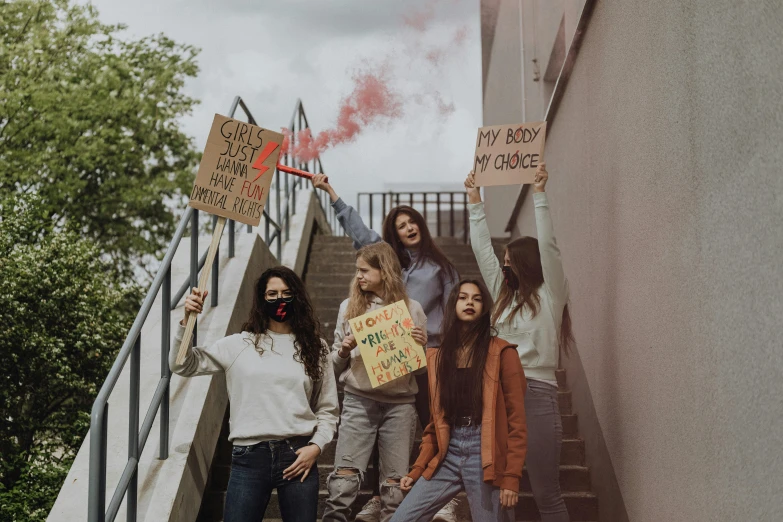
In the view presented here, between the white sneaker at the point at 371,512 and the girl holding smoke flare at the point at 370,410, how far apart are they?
7 centimetres

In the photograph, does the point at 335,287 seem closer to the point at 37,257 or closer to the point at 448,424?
the point at 37,257

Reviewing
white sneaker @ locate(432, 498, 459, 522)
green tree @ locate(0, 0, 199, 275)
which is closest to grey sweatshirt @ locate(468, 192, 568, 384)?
white sneaker @ locate(432, 498, 459, 522)

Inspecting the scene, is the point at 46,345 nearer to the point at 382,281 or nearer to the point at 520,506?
the point at 382,281

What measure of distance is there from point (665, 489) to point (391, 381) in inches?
55.8

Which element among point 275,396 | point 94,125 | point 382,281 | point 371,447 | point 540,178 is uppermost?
point 94,125

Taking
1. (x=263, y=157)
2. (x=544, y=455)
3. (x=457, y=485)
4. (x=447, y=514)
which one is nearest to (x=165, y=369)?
(x=263, y=157)

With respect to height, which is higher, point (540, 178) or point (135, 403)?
point (540, 178)

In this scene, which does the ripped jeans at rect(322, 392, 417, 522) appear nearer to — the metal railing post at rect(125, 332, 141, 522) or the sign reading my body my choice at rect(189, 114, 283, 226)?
the metal railing post at rect(125, 332, 141, 522)

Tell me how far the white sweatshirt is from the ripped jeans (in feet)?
1.17

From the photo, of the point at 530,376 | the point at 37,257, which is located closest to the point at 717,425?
the point at 530,376

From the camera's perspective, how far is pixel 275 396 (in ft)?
14.0

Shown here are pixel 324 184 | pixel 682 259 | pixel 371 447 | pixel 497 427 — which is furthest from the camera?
pixel 324 184

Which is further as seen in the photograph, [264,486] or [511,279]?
[511,279]

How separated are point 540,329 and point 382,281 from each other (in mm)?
861
